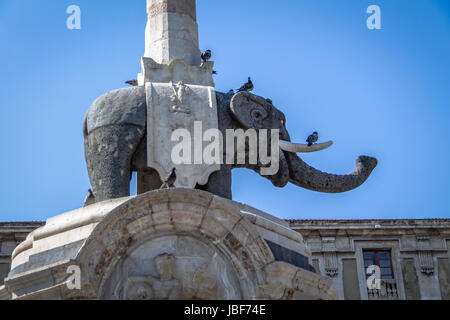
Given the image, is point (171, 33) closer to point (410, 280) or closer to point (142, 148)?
point (142, 148)

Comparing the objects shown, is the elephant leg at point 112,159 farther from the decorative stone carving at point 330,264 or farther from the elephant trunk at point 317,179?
the decorative stone carving at point 330,264

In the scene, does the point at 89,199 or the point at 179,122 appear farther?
the point at 179,122

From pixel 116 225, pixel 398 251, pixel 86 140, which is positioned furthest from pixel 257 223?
pixel 398 251

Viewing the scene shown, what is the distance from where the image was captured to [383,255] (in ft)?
120

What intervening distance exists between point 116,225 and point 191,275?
1.14 m

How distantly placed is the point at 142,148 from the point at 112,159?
1.57 feet

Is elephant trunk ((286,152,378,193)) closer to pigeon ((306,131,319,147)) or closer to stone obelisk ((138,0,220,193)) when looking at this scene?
pigeon ((306,131,319,147))

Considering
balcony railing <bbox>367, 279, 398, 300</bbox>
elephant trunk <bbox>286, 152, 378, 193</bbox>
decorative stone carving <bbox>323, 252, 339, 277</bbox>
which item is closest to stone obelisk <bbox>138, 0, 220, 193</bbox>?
elephant trunk <bbox>286, 152, 378, 193</bbox>

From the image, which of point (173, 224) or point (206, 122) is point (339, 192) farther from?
point (173, 224)

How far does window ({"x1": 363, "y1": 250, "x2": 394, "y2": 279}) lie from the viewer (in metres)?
36.3

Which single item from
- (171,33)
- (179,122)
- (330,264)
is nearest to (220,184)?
(179,122)

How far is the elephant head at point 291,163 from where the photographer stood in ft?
54.5

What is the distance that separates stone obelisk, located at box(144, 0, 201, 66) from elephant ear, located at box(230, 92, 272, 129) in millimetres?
1094

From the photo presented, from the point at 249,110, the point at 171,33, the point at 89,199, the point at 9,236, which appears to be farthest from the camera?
the point at 9,236
